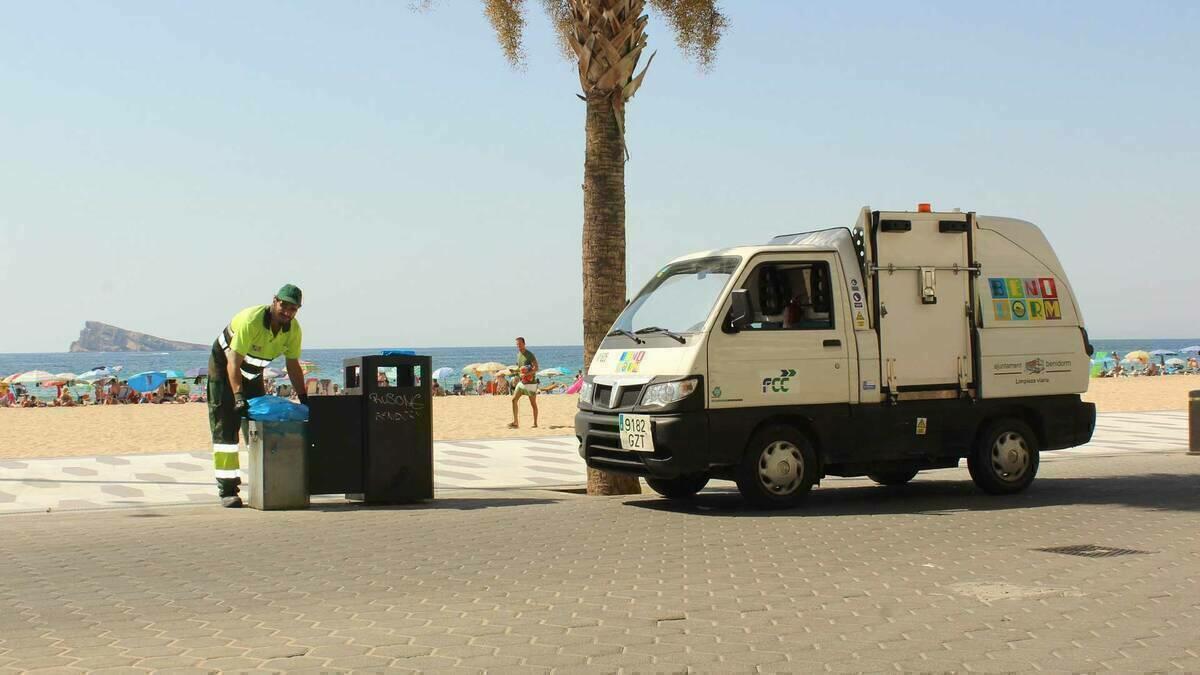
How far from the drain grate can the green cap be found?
22.2 feet

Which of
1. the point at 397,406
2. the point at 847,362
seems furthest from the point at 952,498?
the point at 397,406

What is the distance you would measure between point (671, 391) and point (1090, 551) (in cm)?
364

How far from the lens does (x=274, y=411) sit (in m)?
11.4

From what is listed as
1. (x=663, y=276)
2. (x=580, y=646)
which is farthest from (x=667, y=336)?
(x=580, y=646)

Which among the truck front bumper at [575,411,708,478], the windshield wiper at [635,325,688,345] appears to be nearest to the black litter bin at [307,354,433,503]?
the windshield wiper at [635,325,688,345]

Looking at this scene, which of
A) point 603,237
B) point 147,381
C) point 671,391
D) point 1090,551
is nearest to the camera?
point 1090,551

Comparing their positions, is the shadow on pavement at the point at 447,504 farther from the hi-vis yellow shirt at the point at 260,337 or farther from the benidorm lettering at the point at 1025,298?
the benidorm lettering at the point at 1025,298

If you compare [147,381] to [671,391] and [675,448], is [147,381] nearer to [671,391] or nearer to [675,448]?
[671,391]

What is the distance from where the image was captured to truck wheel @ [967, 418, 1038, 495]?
40.2 ft

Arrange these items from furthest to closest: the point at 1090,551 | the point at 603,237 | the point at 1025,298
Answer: the point at 603,237 → the point at 1025,298 → the point at 1090,551

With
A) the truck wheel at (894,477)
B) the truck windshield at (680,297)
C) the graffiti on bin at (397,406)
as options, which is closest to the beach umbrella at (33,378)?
the graffiti on bin at (397,406)

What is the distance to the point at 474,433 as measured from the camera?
23.3 metres

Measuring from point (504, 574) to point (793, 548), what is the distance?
2.25 metres

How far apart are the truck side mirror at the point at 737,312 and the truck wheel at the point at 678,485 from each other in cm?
192
